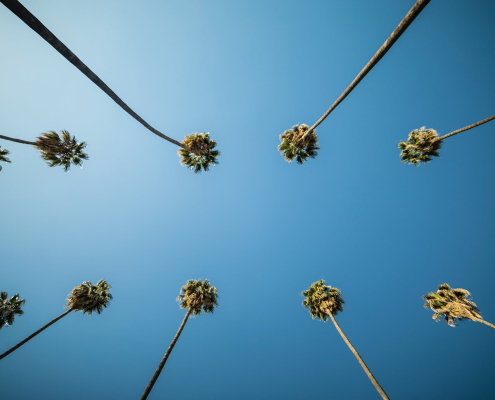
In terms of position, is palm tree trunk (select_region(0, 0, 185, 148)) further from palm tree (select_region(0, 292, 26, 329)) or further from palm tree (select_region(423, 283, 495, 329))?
palm tree (select_region(0, 292, 26, 329))

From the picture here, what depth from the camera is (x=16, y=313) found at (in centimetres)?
1945

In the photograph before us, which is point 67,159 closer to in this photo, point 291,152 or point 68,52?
point 68,52

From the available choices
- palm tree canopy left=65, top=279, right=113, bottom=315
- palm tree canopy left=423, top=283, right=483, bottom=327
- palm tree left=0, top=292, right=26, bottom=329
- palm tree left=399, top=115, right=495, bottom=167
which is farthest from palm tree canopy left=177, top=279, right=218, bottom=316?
palm tree left=399, top=115, right=495, bottom=167

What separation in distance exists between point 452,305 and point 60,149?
3742 cm

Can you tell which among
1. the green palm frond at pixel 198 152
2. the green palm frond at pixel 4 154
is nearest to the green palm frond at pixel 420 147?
the green palm frond at pixel 198 152

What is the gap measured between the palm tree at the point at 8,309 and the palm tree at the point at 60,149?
15136 mm

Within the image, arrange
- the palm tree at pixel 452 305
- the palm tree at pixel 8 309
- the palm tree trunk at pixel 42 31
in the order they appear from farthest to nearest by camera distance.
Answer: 1. the palm tree at pixel 8 309
2. the palm tree at pixel 452 305
3. the palm tree trunk at pixel 42 31

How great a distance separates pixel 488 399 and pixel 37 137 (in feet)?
401

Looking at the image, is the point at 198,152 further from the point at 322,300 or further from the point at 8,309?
the point at 8,309

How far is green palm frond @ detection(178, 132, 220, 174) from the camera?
16.3m

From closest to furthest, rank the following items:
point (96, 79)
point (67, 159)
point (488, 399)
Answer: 1. point (96, 79)
2. point (67, 159)
3. point (488, 399)

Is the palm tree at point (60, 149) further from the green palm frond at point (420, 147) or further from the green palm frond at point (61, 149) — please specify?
the green palm frond at point (420, 147)

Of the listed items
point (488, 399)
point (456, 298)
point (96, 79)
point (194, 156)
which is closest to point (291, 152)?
point (194, 156)

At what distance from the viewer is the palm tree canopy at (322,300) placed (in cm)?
1634
